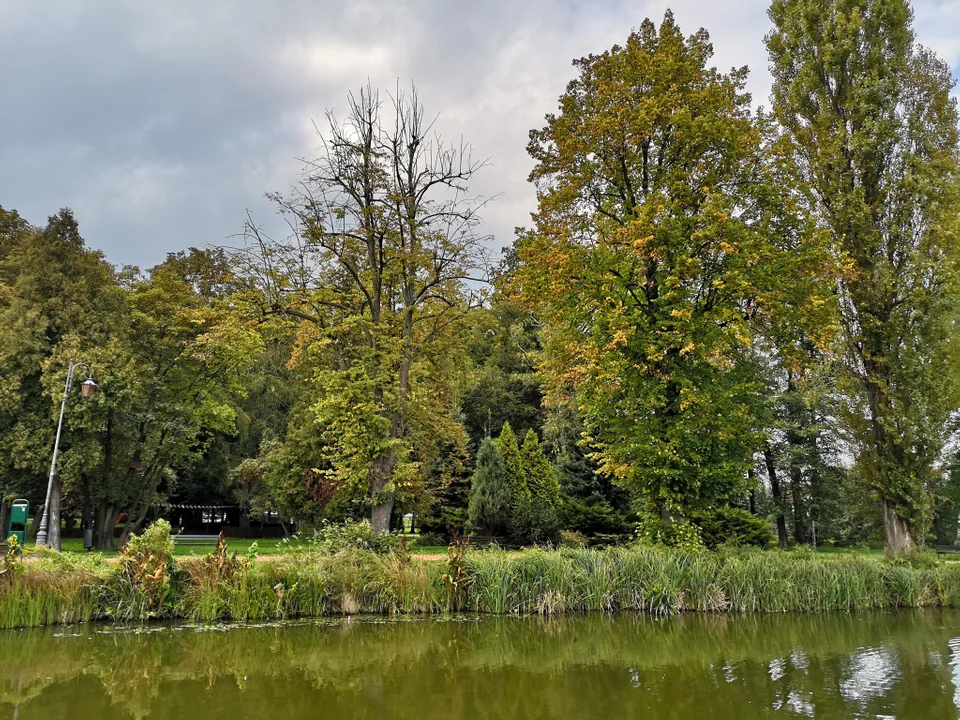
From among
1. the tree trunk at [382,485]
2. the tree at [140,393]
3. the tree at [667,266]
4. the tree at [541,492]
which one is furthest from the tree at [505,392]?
the tree at [667,266]

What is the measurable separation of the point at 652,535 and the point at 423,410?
7.43 m

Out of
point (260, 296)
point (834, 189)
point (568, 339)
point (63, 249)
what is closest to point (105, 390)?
point (63, 249)

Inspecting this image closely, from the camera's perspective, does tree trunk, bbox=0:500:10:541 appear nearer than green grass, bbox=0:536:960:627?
No

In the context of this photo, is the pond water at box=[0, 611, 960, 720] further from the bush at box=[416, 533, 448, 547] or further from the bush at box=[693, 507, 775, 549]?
the bush at box=[416, 533, 448, 547]

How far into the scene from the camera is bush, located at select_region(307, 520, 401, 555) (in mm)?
11727

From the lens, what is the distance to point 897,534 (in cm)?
1560

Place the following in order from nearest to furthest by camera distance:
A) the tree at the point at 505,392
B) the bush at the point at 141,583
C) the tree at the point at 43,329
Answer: the bush at the point at 141,583 < the tree at the point at 43,329 < the tree at the point at 505,392

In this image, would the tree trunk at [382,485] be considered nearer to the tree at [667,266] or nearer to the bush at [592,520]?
the tree at [667,266]

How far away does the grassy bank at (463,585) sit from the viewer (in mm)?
9820

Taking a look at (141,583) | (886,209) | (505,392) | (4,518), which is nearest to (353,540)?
(141,583)

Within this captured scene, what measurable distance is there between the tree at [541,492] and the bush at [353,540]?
30.1ft

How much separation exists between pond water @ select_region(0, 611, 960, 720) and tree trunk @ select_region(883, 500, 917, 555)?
6.18 meters

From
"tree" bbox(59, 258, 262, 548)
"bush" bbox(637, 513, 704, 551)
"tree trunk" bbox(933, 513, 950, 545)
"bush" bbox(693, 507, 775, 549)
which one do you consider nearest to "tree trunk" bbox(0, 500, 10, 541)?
"tree" bbox(59, 258, 262, 548)

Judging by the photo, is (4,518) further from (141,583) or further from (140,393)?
(141,583)
